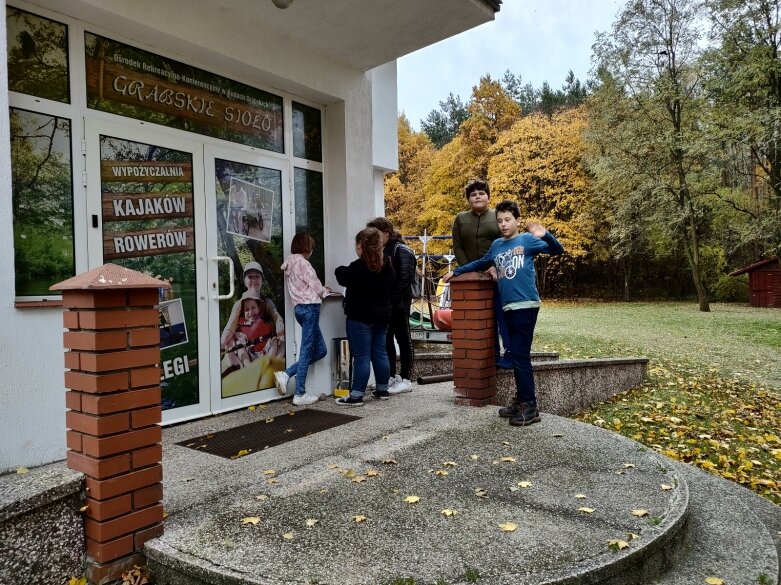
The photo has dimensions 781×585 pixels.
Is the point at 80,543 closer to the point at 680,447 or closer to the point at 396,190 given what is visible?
the point at 680,447

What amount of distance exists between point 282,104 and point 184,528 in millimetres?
4178

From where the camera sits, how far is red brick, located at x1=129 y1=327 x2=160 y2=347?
246cm

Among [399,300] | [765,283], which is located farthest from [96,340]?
[765,283]

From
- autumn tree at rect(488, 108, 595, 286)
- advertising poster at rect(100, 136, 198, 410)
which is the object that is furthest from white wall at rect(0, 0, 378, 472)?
autumn tree at rect(488, 108, 595, 286)

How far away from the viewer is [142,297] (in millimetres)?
2498

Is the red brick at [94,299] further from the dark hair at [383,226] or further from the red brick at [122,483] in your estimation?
the dark hair at [383,226]

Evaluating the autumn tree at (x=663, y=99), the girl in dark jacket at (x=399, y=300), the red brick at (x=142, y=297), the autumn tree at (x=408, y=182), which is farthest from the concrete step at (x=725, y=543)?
the autumn tree at (x=408, y=182)

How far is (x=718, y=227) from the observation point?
2467 centimetres

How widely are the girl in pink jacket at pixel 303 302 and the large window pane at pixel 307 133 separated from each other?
1.00m

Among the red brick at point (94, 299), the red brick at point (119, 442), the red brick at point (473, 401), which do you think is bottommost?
the red brick at point (473, 401)

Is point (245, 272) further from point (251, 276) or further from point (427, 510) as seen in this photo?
point (427, 510)

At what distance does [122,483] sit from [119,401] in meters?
0.35

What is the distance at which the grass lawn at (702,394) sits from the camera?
532 cm

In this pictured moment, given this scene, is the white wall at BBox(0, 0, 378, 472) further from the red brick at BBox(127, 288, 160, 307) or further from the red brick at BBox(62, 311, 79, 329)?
the red brick at BBox(127, 288, 160, 307)
